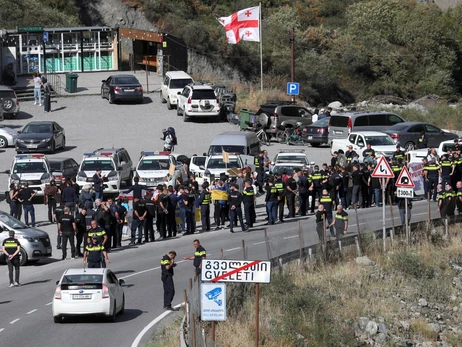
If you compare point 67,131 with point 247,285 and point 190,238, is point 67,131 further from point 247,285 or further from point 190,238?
point 247,285

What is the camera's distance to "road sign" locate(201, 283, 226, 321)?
51.7 feet

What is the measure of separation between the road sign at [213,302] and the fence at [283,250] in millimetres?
485

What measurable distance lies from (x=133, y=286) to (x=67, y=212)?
167 inches

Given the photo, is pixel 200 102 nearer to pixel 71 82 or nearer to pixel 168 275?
pixel 71 82

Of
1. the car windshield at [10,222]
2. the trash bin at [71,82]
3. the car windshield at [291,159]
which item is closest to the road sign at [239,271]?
the car windshield at [10,222]

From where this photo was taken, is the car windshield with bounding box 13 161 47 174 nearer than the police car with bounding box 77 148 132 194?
Yes

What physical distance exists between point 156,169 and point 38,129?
29.4 feet

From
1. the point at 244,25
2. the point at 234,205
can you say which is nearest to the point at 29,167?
the point at 234,205

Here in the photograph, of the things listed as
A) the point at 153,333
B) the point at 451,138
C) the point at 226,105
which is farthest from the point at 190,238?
the point at 226,105

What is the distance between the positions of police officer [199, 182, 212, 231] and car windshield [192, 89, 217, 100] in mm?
19488

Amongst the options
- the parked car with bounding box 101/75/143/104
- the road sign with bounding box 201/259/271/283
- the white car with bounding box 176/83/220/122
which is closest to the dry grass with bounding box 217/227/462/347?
the road sign with bounding box 201/259/271/283

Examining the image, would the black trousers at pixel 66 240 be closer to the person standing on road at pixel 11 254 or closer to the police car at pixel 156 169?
the person standing on road at pixel 11 254

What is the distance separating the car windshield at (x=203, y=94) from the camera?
169 ft

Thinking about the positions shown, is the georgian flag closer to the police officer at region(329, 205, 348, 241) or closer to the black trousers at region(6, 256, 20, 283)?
the police officer at region(329, 205, 348, 241)
